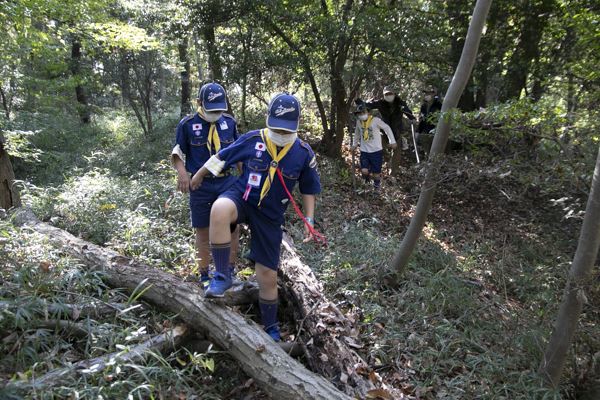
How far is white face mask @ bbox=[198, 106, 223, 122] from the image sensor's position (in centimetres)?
430

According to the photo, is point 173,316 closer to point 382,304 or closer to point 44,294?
point 44,294

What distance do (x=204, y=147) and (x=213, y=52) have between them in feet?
19.6

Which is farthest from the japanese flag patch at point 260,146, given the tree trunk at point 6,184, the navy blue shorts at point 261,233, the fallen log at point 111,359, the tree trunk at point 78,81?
the tree trunk at point 78,81

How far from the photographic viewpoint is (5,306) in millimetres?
3068

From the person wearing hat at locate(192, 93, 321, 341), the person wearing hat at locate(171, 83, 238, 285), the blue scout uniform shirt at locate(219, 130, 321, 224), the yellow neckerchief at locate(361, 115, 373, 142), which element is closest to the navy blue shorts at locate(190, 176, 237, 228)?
the person wearing hat at locate(171, 83, 238, 285)

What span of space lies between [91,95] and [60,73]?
7.35 metres

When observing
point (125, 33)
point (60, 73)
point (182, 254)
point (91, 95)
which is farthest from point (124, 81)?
point (182, 254)

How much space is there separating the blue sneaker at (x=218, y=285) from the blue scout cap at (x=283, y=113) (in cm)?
128

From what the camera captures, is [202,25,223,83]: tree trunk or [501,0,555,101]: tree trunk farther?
[202,25,223,83]: tree trunk

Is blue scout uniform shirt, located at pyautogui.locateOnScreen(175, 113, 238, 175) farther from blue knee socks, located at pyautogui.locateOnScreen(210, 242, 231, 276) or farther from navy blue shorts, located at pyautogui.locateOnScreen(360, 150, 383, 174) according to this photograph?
navy blue shorts, located at pyautogui.locateOnScreen(360, 150, 383, 174)

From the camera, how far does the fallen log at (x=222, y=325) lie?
2902mm

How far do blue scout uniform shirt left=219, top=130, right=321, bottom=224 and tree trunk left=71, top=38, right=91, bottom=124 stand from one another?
11.4 metres

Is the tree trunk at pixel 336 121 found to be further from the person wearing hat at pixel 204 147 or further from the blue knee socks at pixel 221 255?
the blue knee socks at pixel 221 255

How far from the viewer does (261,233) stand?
11.4 feet
